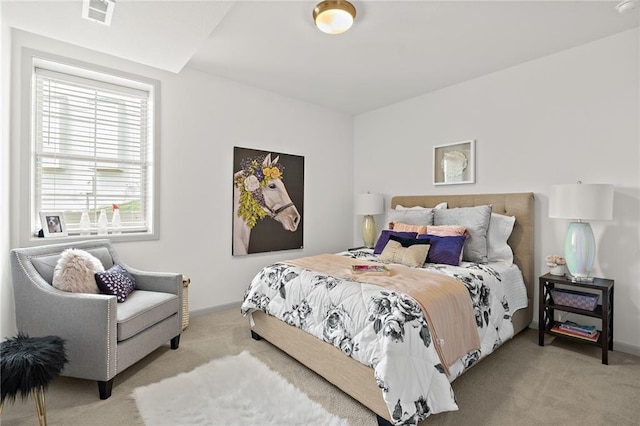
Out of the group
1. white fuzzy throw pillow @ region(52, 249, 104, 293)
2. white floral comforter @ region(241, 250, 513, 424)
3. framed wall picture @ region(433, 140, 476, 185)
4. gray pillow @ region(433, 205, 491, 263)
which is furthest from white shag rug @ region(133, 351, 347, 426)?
framed wall picture @ region(433, 140, 476, 185)

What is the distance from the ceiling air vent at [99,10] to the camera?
2030mm

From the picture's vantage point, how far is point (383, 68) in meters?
3.34

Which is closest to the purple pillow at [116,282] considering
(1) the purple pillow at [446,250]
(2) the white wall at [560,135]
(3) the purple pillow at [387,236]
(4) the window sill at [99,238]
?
(4) the window sill at [99,238]

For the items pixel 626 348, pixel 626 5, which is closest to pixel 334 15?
pixel 626 5

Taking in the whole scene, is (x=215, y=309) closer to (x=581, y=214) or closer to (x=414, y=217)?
(x=414, y=217)

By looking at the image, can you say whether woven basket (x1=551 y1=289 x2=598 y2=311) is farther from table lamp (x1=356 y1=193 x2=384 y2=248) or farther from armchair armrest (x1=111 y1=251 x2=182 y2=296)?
armchair armrest (x1=111 y1=251 x2=182 y2=296)

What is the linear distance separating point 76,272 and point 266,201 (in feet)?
7.06

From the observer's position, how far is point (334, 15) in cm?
227

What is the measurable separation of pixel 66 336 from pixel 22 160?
151cm

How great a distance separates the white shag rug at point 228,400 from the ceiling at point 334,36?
2.55m

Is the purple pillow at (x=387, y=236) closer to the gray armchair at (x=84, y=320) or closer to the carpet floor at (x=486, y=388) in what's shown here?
the carpet floor at (x=486, y=388)

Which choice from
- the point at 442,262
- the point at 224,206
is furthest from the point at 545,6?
the point at 224,206

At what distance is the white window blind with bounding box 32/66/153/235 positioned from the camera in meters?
2.71

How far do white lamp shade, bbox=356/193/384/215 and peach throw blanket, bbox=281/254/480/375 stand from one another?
1.92 meters
